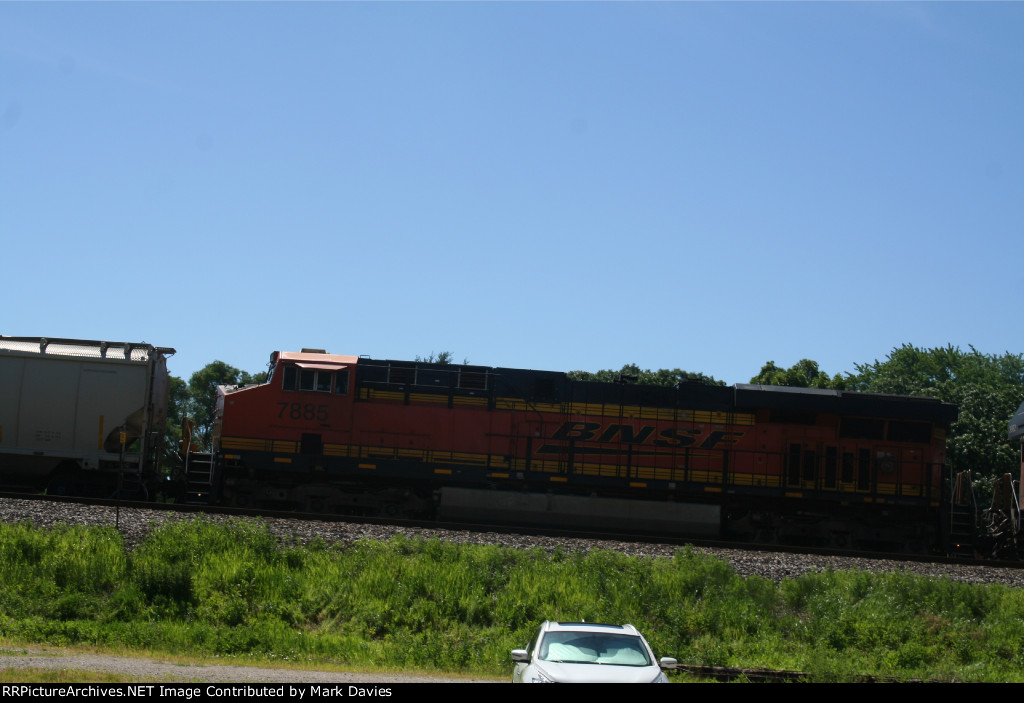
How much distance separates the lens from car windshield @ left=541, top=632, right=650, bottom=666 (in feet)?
26.1

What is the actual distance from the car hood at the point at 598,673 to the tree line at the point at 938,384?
2693cm

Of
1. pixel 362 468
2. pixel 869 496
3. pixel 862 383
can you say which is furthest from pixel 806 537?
pixel 862 383

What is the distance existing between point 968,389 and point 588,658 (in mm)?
43946

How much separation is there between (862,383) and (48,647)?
56.8 m

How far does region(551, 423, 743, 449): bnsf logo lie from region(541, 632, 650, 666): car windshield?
13042mm

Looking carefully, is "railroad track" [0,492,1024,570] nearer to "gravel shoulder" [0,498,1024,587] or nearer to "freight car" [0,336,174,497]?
"gravel shoulder" [0,498,1024,587]

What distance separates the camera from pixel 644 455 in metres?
21.3

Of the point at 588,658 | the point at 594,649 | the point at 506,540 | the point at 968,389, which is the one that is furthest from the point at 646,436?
the point at 968,389

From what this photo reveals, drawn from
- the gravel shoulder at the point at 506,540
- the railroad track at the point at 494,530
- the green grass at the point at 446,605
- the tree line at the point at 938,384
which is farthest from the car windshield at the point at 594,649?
the tree line at the point at 938,384

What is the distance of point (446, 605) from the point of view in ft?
43.9

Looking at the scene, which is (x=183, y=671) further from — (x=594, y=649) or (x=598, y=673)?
(x=598, y=673)

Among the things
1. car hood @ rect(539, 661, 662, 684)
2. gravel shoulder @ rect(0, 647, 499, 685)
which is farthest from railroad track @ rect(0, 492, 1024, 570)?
car hood @ rect(539, 661, 662, 684)

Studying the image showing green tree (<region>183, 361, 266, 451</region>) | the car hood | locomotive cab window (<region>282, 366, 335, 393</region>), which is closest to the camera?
the car hood
